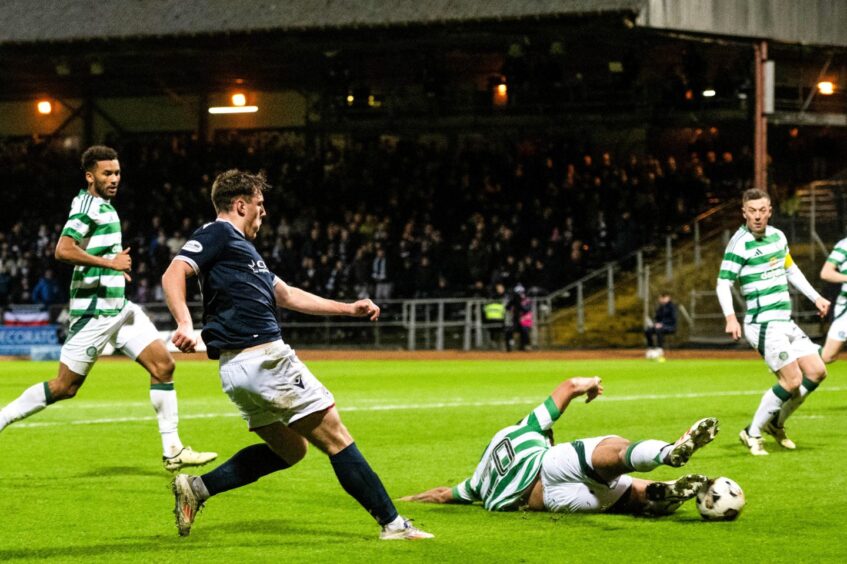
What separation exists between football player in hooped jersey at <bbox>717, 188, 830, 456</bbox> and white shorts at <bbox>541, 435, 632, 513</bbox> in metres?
3.87

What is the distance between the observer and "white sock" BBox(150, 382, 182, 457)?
11.6 m

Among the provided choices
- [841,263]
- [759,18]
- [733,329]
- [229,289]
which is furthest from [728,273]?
[759,18]

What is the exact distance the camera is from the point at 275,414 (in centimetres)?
802

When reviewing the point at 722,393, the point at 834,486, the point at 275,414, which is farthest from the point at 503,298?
the point at 275,414

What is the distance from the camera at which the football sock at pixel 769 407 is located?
41.3 ft

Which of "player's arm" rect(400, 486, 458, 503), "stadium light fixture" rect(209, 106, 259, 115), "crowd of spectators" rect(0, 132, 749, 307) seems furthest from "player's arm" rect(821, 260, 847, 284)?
"stadium light fixture" rect(209, 106, 259, 115)

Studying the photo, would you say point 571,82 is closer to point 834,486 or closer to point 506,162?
point 506,162

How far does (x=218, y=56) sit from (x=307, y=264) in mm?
7480

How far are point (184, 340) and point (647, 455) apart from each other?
2.56 metres

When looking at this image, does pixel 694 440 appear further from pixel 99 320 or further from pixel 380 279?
pixel 380 279

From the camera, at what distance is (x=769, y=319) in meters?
12.8

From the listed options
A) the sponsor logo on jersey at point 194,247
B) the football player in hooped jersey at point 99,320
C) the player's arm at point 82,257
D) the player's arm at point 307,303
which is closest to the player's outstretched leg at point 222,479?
the player's arm at point 307,303

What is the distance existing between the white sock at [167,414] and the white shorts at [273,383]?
12.2 feet

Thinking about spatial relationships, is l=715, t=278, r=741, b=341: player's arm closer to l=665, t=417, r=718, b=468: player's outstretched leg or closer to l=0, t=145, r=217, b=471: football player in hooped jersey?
l=0, t=145, r=217, b=471: football player in hooped jersey
